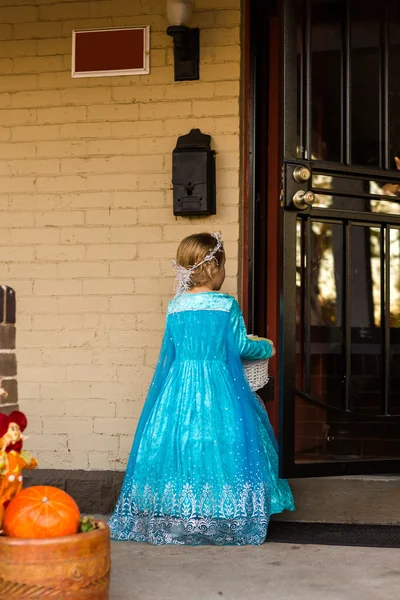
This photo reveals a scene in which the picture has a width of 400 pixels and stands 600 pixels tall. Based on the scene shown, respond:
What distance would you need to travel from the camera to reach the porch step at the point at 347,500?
4.26 metres

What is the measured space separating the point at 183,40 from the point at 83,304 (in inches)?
56.5

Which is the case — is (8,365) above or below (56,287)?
below

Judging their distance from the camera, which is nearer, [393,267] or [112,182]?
[112,182]

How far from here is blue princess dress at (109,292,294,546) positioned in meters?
3.72

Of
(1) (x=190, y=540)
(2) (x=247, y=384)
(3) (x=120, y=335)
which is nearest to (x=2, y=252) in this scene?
(3) (x=120, y=335)

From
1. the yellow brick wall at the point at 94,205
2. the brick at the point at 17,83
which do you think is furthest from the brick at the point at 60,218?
the brick at the point at 17,83

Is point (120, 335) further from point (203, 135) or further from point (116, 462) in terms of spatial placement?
point (203, 135)

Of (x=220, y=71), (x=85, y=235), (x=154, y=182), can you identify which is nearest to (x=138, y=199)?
(x=154, y=182)

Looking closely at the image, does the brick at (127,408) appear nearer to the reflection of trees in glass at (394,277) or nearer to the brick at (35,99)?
the reflection of trees in glass at (394,277)

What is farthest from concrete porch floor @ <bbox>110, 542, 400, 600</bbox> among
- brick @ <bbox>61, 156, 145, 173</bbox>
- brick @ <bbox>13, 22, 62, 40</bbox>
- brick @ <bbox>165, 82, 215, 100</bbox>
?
brick @ <bbox>13, 22, 62, 40</bbox>

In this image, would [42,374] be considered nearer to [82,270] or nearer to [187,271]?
[82,270]

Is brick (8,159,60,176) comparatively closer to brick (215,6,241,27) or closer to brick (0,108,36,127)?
brick (0,108,36,127)

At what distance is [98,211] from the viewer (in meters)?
4.50

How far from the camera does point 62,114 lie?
4566 mm
